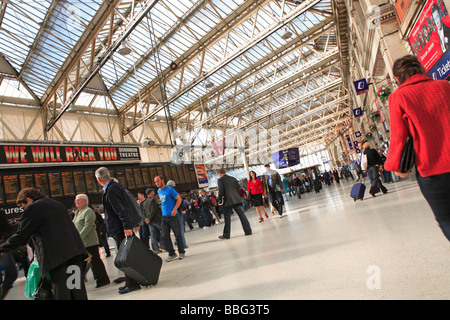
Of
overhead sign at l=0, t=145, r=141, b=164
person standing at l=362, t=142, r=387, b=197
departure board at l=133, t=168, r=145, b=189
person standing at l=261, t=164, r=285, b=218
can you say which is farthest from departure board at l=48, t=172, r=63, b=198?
person standing at l=362, t=142, r=387, b=197

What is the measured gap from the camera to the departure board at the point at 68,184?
12844mm

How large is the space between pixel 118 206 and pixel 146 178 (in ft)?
41.1

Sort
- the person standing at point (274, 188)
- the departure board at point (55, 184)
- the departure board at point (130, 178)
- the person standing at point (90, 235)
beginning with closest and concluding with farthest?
the person standing at point (90, 235) < the person standing at point (274, 188) < the departure board at point (55, 184) < the departure board at point (130, 178)

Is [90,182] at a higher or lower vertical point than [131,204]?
higher

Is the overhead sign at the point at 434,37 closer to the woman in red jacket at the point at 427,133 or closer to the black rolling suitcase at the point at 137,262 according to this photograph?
the woman in red jacket at the point at 427,133

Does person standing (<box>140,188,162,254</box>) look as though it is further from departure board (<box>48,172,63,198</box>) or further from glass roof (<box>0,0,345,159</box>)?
departure board (<box>48,172,63,198</box>)

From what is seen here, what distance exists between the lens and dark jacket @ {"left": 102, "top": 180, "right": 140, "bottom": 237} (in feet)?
12.3

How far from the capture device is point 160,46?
55.7ft

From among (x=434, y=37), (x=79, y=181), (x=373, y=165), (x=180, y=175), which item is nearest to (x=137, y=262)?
(x=373, y=165)

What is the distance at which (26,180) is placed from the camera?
38.9ft

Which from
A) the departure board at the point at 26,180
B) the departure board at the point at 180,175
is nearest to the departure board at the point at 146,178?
the departure board at the point at 180,175

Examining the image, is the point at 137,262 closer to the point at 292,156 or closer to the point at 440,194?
the point at 440,194

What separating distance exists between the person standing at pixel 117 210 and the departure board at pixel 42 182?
33.2 feet
